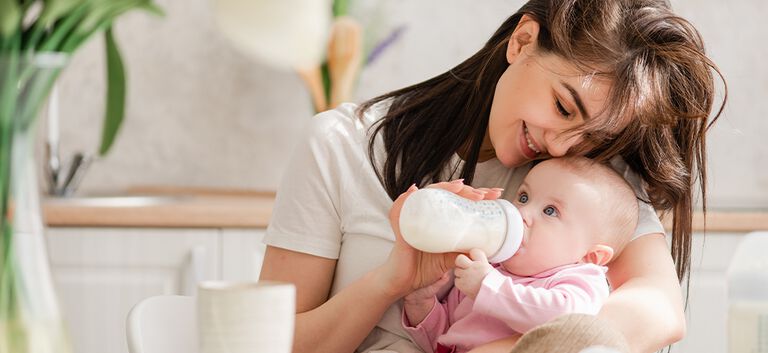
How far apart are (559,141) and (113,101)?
0.75m

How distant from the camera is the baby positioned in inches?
51.5

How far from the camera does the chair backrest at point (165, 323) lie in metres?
1.37

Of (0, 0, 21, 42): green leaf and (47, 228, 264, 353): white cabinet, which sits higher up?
(0, 0, 21, 42): green leaf

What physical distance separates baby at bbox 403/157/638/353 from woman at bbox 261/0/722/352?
4cm

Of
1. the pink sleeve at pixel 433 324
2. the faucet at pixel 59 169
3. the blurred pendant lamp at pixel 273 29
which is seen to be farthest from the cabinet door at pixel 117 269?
the blurred pendant lamp at pixel 273 29

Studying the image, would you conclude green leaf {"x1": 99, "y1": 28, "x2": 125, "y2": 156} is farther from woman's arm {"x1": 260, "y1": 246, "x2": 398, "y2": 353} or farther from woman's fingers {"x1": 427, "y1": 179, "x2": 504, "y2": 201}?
woman's arm {"x1": 260, "y1": 246, "x2": 398, "y2": 353}

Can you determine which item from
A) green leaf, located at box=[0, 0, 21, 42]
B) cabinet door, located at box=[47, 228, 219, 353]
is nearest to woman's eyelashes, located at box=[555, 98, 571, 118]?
green leaf, located at box=[0, 0, 21, 42]

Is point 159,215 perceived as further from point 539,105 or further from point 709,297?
point 709,297

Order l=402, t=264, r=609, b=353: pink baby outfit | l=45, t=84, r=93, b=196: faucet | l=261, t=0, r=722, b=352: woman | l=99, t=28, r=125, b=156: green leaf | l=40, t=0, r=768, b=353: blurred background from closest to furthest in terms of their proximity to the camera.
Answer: l=99, t=28, r=125, b=156: green leaf < l=402, t=264, r=609, b=353: pink baby outfit < l=261, t=0, r=722, b=352: woman < l=45, t=84, r=93, b=196: faucet < l=40, t=0, r=768, b=353: blurred background

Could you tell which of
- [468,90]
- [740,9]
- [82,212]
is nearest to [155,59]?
[82,212]

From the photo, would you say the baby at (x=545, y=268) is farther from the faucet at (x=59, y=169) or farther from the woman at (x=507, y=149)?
the faucet at (x=59, y=169)

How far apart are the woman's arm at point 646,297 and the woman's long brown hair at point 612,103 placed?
110mm

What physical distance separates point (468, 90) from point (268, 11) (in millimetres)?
1187

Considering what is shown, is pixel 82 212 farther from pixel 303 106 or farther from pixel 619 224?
pixel 619 224
